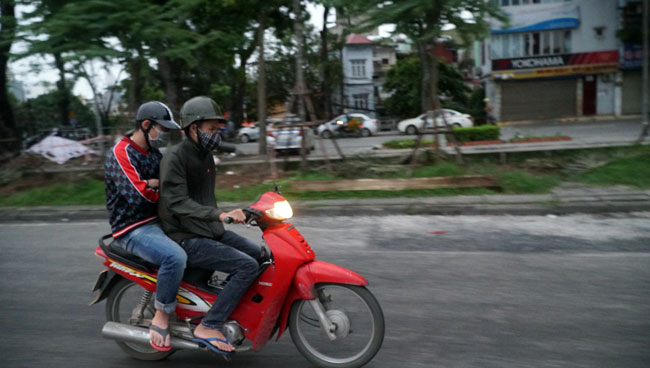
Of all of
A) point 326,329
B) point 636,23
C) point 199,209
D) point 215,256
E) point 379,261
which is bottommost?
point 379,261

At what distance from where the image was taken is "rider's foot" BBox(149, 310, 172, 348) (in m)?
3.51

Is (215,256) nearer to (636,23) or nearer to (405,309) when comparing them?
(405,309)

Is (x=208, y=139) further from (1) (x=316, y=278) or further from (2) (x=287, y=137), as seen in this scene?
(2) (x=287, y=137)

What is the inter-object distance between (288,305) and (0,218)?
28.6 ft

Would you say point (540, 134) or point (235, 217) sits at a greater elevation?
point (235, 217)

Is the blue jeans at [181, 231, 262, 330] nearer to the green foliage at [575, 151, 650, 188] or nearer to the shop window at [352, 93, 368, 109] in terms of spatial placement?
the green foliage at [575, 151, 650, 188]

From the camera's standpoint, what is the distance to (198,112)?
3430mm

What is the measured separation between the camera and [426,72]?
12062 mm

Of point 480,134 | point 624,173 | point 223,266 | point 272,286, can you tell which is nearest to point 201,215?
point 223,266

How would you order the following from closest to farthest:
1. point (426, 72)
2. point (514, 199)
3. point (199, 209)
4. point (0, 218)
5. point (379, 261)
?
1. point (199, 209)
2. point (379, 261)
3. point (514, 199)
4. point (0, 218)
5. point (426, 72)

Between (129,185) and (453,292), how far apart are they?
3.15m

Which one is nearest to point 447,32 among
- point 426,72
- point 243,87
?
point 426,72

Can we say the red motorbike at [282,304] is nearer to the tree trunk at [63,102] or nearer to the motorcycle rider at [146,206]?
the motorcycle rider at [146,206]

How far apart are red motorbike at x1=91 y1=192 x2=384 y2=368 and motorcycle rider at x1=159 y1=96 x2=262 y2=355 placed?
104 mm
